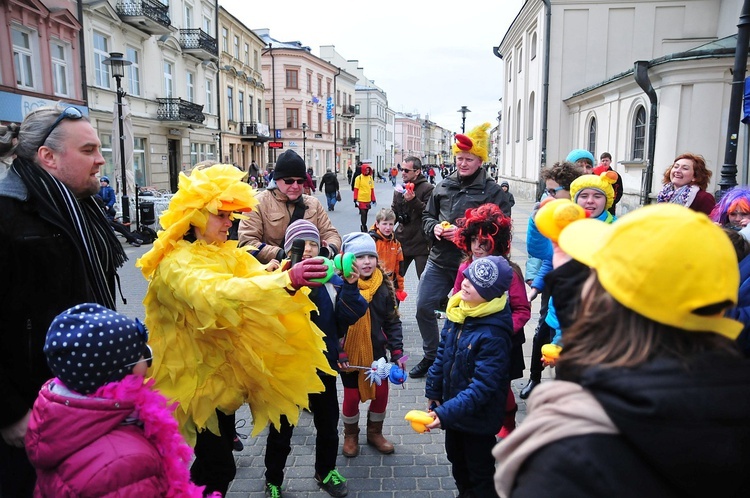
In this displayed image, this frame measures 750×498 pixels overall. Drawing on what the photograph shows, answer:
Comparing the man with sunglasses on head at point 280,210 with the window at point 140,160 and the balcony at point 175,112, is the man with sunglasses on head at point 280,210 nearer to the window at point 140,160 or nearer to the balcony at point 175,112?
the window at point 140,160

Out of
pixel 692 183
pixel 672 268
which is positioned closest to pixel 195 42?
pixel 692 183

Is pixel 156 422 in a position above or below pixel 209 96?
below

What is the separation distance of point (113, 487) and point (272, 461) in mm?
1585

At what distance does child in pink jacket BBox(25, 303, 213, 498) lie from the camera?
1604 mm

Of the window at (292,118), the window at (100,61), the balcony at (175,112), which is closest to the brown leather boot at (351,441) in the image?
the window at (100,61)

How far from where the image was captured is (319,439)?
125 inches

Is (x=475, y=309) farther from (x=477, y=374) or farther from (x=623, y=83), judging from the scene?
(x=623, y=83)

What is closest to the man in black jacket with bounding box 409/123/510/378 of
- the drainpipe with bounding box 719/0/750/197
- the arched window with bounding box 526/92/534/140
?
the drainpipe with bounding box 719/0/750/197

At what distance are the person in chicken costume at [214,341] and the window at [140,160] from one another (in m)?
21.3

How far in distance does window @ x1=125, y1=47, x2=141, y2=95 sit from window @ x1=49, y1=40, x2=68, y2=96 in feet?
13.6

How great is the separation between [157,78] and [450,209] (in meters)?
22.7

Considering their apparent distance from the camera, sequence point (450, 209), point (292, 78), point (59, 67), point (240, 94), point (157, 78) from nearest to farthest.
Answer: point (450, 209) < point (59, 67) < point (157, 78) < point (240, 94) < point (292, 78)

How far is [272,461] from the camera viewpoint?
3.06 meters

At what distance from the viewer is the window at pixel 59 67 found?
16625 mm
